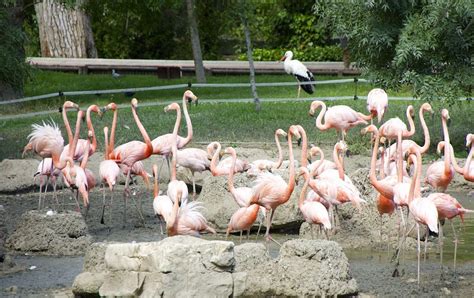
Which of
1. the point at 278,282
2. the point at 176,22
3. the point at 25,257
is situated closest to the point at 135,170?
the point at 25,257

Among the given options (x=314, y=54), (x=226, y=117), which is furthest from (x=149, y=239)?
(x=314, y=54)

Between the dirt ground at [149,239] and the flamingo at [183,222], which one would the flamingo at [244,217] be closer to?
the dirt ground at [149,239]

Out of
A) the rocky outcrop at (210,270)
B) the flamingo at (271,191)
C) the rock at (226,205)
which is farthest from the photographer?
the rock at (226,205)

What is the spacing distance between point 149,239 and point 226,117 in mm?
7798

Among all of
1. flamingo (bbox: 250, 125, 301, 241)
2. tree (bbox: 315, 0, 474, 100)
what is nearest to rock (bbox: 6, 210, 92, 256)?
flamingo (bbox: 250, 125, 301, 241)

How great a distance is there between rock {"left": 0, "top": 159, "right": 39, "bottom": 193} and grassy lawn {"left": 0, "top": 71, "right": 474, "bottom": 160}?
164 centimetres

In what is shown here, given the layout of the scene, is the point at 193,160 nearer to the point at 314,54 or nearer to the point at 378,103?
the point at 378,103

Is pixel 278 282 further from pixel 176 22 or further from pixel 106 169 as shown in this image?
pixel 176 22

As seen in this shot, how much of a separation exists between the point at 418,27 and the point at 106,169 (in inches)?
224

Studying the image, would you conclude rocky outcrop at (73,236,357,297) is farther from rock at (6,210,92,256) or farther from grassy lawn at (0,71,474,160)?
grassy lawn at (0,71,474,160)

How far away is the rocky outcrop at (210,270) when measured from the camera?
23.7 ft

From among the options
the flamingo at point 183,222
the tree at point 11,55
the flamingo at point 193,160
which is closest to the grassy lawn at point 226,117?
the tree at point 11,55

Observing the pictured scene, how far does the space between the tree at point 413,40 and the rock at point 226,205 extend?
171 inches

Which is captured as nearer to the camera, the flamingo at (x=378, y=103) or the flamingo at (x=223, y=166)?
the flamingo at (x=223, y=166)
